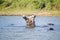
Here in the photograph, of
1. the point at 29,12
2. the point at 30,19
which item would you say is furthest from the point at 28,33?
the point at 29,12

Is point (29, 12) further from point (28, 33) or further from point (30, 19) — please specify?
point (28, 33)

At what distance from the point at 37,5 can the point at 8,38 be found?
48.6 metres

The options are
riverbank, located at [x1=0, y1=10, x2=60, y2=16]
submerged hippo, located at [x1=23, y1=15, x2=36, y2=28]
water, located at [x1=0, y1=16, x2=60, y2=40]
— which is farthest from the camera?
riverbank, located at [x1=0, y1=10, x2=60, y2=16]

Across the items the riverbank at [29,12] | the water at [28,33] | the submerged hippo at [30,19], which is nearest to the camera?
the water at [28,33]

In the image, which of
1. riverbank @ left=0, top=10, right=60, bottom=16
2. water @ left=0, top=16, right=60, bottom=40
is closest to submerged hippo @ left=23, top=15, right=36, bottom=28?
water @ left=0, top=16, right=60, bottom=40

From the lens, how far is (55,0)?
80750mm

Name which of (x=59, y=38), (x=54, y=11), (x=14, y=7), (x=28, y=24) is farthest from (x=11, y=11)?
(x=59, y=38)

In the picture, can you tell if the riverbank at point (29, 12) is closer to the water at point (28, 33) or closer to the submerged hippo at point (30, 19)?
Answer: the water at point (28, 33)

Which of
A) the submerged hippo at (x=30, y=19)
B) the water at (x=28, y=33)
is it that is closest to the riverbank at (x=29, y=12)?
the water at (x=28, y=33)

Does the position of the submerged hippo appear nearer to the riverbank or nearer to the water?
the water

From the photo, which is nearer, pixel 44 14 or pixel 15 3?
pixel 44 14

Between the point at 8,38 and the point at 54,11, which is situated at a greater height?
the point at 8,38

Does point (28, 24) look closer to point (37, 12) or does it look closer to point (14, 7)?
point (37, 12)

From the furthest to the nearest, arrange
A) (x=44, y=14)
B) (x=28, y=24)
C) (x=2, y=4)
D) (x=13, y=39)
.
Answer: (x=2, y=4), (x=44, y=14), (x=28, y=24), (x=13, y=39)
